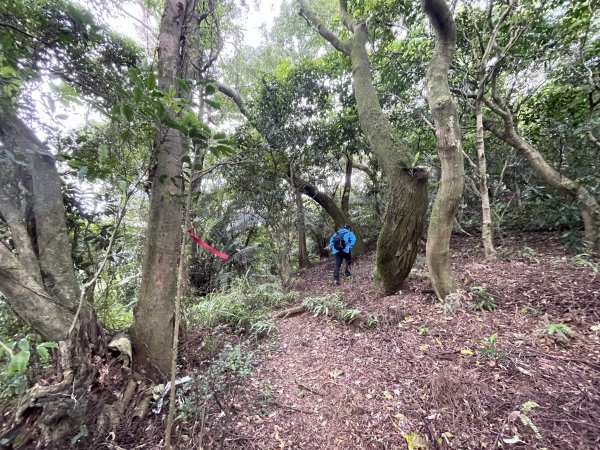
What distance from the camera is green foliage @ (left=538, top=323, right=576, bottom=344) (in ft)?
6.88

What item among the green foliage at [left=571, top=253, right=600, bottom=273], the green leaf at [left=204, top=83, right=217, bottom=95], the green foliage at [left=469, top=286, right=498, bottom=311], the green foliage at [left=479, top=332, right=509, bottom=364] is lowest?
the green foliage at [left=479, top=332, right=509, bottom=364]

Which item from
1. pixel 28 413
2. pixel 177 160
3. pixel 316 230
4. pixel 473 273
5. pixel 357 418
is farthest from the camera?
pixel 316 230

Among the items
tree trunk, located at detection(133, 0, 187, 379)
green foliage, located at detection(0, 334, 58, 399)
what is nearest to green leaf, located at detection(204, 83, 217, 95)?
tree trunk, located at detection(133, 0, 187, 379)

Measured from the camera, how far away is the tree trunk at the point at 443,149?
9.68 feet

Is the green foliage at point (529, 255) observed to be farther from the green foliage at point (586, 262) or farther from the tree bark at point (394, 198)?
the tree bark at point (394, 198)

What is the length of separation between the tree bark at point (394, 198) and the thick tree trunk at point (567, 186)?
259cm

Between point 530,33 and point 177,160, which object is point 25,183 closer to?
point 177,160

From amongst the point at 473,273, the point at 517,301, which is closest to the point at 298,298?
the point at 473,273

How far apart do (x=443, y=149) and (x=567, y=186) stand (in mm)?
2858

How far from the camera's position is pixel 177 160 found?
233 centimetres

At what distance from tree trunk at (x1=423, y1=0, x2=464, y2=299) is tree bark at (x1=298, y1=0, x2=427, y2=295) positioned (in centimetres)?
25

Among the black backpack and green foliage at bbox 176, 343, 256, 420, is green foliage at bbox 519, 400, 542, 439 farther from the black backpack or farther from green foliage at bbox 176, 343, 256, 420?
the black backpack

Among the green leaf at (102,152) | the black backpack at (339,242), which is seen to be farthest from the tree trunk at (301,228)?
the green leaf at (102,152)

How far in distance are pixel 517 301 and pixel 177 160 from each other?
3886 mm
